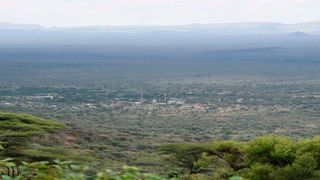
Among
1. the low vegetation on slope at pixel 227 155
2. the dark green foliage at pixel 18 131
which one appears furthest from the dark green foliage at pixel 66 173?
the dark green foliage at pixel 18 131

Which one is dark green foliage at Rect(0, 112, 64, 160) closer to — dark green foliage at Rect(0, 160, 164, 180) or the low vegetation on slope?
the low vegetation on slope

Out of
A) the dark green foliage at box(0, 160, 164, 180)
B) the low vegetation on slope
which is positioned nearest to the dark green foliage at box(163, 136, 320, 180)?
the low vegetation on slope

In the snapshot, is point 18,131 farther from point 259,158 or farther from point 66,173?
point 66,173

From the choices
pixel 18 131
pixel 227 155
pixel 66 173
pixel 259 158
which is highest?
pixel 66 173

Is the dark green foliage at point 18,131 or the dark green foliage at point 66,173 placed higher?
the dark green foliage at point 66,173

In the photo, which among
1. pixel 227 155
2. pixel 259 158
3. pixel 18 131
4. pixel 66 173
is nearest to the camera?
pixel 66 173

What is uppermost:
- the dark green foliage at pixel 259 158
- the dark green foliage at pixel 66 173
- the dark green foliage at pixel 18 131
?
the dark green foliage at pixel 66 173

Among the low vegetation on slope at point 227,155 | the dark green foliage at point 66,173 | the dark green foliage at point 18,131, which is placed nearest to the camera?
the dark green foliage at point 66,173

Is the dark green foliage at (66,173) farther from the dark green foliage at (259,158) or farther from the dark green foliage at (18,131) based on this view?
the dark green foliage at (18,131)

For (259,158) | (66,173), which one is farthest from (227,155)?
(66,173)

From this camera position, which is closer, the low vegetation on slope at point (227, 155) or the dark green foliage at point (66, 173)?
the dark green foliage at point (66, 173)

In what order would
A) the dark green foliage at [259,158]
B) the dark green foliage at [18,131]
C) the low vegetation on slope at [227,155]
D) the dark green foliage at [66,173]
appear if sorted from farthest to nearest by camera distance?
the dark green foliage at [18,131] → the low vegetation on slope at [227,155] → the dark green foliage at [259,158] → the dark green foliage at [66,173]
